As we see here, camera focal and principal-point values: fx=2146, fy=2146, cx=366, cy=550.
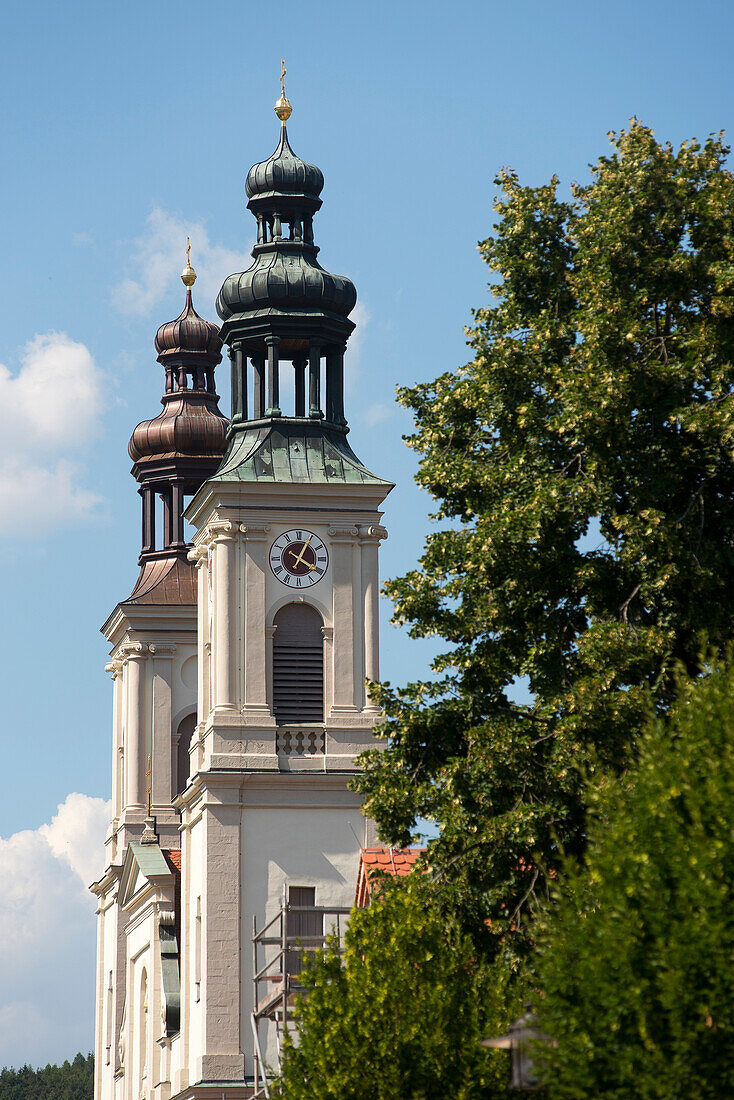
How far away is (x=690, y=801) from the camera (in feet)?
56.4

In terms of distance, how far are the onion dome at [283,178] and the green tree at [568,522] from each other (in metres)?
21.4

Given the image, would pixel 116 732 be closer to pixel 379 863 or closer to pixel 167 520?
pixel 167 520

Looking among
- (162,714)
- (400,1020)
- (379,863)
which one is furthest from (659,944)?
(162,714)

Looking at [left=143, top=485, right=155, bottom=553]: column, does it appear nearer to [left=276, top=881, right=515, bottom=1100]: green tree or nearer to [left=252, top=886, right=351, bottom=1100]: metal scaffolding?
[left=252, top=886, right=351, bottom=1100]: metal scaffolding

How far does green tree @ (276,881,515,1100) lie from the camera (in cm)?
2317

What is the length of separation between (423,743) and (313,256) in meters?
23.3

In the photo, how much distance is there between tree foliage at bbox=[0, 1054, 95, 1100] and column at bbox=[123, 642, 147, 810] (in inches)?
4490

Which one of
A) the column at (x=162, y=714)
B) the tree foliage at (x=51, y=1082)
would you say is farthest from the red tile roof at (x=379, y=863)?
the tree foliage at (x=51, y=1082)

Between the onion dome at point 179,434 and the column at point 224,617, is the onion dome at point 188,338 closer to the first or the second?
the onion dome at point 179,434

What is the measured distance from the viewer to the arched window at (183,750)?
213ft

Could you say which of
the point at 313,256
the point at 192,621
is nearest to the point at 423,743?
the point at 313,256

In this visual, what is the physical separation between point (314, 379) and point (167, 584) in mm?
19281

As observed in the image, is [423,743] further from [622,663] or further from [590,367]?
[590,367]

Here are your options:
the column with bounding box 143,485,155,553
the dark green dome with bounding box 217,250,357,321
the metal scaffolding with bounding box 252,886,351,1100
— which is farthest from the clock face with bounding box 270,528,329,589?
the column with bounding box 143,485,155,553
